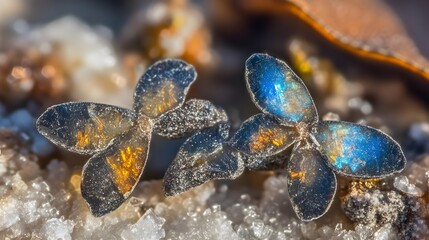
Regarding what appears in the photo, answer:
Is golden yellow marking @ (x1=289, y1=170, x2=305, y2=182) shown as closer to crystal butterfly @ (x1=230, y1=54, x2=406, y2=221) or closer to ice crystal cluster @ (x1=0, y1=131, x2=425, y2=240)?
crystal butterfly @ (x1=230, y1=54, x2=406, y2=221)

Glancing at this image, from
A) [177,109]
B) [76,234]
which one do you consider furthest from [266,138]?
[76,234]

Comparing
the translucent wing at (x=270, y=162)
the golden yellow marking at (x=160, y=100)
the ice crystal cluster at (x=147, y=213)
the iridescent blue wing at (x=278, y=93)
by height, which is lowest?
the ice crystal cluster at (x=147, y=213)

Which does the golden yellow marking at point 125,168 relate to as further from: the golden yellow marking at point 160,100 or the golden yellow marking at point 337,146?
the golden yellow marking at point 337,146

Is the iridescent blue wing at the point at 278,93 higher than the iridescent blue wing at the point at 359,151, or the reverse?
the iridescent blue wing at the point at 278,93

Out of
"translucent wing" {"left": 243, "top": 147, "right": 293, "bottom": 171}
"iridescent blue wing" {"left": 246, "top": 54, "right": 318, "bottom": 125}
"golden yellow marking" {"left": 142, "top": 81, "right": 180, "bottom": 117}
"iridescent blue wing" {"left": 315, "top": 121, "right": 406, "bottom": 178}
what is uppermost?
"iridescent blue wing" {"left": 246, "top": 54, "right": 318, "bottom": 125}

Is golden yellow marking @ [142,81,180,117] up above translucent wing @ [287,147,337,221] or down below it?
above

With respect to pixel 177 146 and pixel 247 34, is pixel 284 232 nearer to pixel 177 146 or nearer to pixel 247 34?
pixel 177 146

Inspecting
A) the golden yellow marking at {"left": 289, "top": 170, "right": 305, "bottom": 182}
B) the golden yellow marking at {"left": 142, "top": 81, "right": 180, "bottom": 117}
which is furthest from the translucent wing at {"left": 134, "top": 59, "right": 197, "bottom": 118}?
the golden yellow marking at {"left": 289, "top": 170, "right": 305, "bottom": 182}

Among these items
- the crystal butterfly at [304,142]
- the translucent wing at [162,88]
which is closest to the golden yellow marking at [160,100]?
the translucent wing at [162,88]
